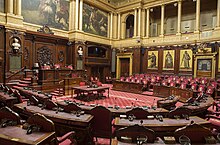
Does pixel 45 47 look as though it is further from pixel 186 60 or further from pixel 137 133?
pixel 137 133

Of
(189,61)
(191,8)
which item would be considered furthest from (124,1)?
(189,61)

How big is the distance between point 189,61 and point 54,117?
14.0 metres

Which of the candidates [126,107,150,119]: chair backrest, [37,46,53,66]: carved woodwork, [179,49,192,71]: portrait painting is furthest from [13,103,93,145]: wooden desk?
[179,49,192,71]: portrait painting

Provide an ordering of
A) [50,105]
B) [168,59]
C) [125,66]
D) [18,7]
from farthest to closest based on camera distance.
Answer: [125,66] → [168,59] → [18,7] → [50,105]

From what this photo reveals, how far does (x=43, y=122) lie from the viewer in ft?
7.90

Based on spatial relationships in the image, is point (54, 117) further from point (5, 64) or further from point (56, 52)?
point (56, 52)

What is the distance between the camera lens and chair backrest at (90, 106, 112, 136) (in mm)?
3412

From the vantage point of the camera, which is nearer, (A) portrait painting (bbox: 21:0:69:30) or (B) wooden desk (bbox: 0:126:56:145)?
(B) wooden desk (bbox: 0:126:56:145)

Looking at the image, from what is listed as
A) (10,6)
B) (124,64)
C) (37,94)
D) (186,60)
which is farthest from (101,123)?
(124,64)

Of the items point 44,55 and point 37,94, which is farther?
point 44,55

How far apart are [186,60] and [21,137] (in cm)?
1492

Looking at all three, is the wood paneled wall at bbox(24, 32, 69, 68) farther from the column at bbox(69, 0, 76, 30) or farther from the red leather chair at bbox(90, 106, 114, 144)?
the red leather chair at bbox(90, 106, 114, 144)

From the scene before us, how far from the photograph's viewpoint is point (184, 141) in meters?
2.16

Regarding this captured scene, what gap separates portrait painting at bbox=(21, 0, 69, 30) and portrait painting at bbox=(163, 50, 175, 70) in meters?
9.82
